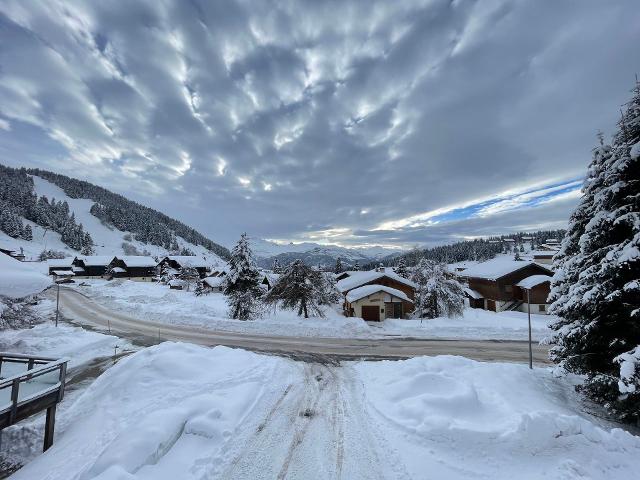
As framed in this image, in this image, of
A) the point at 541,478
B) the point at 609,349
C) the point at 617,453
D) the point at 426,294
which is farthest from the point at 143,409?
the point at 426,294

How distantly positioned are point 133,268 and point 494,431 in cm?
10865

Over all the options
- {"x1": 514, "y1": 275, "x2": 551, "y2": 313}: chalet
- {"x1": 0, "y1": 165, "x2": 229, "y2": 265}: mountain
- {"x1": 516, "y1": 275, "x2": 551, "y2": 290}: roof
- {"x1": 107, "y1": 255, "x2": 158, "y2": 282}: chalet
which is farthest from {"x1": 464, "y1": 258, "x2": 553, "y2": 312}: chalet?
{"x1": 0, "y1": 165, "x2": 229, "y2": 265}: mountain

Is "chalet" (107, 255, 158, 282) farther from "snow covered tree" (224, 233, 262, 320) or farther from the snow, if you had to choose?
the snow

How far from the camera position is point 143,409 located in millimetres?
8992

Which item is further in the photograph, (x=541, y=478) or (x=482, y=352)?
(x=482, y=352)

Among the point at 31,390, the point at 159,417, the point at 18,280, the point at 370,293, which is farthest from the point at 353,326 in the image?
the point at 18,280

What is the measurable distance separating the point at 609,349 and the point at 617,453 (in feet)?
14.4

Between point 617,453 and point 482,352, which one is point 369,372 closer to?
point 617,453

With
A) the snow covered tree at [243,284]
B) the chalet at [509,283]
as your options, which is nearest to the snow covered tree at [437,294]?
the chalet at [509,283]

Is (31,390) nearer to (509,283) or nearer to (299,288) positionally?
(299,288)

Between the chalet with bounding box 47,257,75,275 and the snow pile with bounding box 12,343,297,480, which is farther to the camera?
the chalet with bounding box 47,257,75,275

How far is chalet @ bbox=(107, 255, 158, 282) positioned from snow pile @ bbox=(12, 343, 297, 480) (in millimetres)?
96790

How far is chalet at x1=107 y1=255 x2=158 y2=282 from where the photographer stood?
9256cm

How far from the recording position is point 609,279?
952 centimetres
